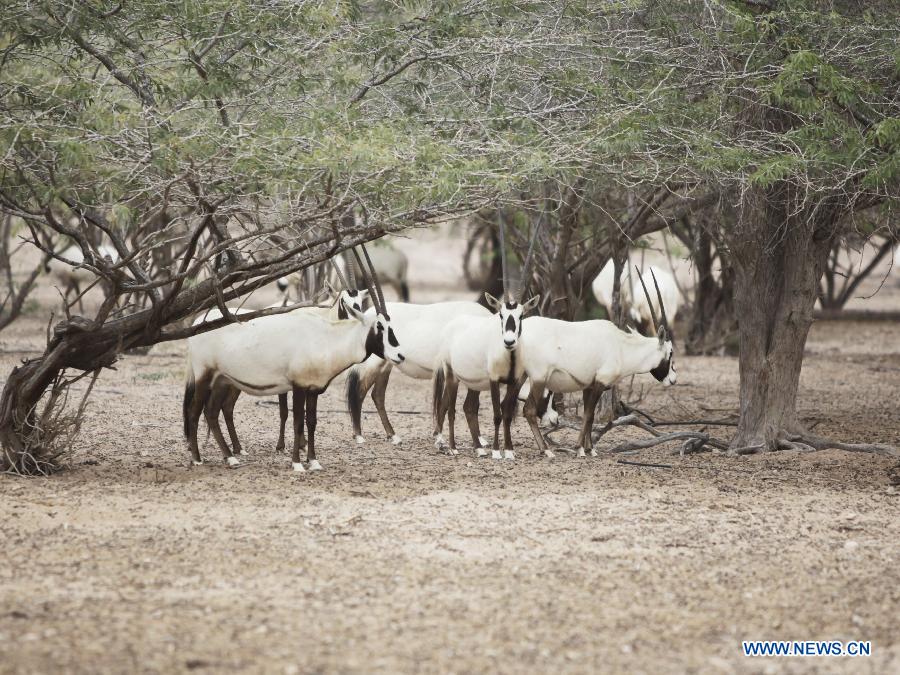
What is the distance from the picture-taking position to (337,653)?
467cm

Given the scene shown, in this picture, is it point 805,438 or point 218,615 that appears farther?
point 805,438

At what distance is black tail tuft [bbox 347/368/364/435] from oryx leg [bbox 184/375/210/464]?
197cm

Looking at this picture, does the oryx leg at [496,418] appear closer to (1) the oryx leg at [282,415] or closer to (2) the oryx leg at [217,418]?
(1) the oryx leg at [282,415]

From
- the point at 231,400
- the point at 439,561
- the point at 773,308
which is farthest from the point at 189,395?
the point at 773,308

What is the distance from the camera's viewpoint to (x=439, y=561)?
615cm

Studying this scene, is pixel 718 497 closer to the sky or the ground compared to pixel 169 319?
closer to the ground

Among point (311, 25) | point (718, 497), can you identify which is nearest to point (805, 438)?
point (718, 497)

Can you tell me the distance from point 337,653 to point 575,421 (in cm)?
749

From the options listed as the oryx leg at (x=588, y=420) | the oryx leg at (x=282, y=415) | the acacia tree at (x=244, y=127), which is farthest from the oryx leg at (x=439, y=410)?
the acacia tree at (x=244, y=127)

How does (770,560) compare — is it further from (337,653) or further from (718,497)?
(337,653)

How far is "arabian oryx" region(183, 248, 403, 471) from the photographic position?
8.66 meters

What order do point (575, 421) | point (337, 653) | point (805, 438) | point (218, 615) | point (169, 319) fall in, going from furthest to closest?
point (575, 421), point (805, 438), point (169, 319), point (218, 615), point (337, 653)

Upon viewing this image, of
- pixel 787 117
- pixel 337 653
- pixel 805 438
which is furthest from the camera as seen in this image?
pixel 805 438

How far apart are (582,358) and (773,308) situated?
1629 millimetres
